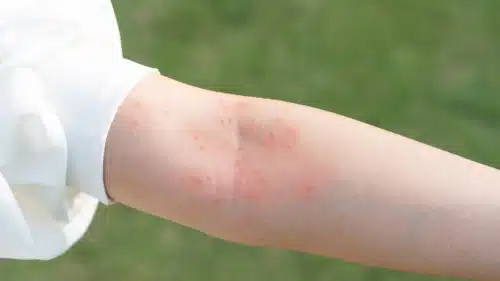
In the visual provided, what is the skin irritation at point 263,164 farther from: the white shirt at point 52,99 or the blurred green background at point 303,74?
the blurred green background at point 303,74

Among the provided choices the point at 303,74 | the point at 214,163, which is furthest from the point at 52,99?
the point at 303,74

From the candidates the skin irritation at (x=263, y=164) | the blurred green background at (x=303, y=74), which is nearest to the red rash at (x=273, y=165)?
the skin irritation at (x=263, y=164)

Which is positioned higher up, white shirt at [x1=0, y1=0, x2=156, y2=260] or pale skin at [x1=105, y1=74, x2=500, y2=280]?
pale skin at [x1=105, y1=74, x2=500, y2=280]

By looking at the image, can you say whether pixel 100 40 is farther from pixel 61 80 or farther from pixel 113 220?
pixel 113 220

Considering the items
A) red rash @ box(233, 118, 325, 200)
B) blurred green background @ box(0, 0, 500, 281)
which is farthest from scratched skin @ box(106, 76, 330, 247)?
blurred green background @ box(0, 0, 500, 281)

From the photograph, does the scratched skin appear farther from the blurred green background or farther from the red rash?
the blurred green background

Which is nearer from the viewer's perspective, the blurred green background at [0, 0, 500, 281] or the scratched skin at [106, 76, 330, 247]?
the scratched skin at [106, 76, 330, 247]

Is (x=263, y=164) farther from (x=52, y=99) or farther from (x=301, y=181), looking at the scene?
(x=52, y=99)
